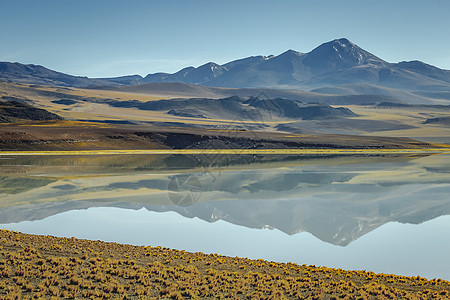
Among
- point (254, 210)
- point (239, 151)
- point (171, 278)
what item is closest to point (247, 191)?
point (254, 210)

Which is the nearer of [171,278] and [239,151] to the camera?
[171,278]

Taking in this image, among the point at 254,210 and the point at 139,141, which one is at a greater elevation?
the point at 139,141

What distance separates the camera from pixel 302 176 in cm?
3569

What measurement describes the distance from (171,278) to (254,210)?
1136 cm

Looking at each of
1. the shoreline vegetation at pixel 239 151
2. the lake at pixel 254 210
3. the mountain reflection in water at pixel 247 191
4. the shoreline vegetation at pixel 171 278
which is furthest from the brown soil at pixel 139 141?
the shoreline vegetation at pixel 171 278

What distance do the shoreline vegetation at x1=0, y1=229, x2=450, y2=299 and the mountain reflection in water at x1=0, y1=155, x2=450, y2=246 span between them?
4.99 meters

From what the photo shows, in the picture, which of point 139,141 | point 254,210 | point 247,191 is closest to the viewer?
point 254,210

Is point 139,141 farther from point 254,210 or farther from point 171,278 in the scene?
point 171,278

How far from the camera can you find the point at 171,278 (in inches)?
472

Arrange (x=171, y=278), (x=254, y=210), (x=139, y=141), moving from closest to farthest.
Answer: (x=171, y=278), (x=254, y=210), (x=139, y=141)

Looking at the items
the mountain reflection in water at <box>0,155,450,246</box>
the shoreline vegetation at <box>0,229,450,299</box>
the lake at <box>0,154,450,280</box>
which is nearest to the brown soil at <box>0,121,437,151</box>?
the mountain reflection in water at <box>0,155,450,246</box>

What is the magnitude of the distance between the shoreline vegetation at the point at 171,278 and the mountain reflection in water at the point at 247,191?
4990mm

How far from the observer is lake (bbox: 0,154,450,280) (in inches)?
635

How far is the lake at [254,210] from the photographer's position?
16125 millimetres
